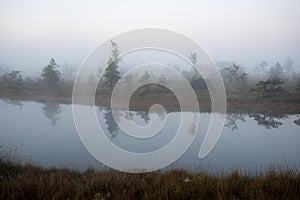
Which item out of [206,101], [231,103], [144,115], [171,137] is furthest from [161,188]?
[206,101]

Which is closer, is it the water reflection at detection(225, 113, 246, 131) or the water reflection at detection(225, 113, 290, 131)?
the water reflection at detection(225, 113, 246, 131)

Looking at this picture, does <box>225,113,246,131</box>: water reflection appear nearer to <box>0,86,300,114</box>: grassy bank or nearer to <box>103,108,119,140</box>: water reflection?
<box>0,86,300,114</box>: grassy bank

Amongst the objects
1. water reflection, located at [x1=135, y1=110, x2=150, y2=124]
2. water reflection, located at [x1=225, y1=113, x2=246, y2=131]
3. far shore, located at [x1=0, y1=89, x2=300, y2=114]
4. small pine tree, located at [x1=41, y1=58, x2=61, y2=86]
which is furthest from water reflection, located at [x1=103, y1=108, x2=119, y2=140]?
small pine tree, located at [x1=41, y1=58, x2=61, y2=86]

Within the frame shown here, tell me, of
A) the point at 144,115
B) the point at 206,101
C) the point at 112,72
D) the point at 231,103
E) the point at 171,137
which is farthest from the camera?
the point at 112,72

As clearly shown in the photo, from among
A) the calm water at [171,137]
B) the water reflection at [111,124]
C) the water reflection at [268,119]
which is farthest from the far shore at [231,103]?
the water reflection at [111,124]

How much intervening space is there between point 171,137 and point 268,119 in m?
8.83

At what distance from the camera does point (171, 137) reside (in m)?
13.6

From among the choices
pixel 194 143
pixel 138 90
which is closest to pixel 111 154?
pixel 194 143

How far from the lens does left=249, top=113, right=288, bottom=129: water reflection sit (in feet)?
57.2

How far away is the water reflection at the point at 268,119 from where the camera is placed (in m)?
17.4

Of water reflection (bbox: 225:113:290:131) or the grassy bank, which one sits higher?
the grassy bank

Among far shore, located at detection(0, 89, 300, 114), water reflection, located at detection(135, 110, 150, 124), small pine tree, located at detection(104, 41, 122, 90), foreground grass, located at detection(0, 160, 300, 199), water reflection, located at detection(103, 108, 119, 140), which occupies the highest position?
small pine tree, located at detection(104, 41, 122, 90)

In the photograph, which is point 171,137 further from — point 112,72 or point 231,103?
point 112,72

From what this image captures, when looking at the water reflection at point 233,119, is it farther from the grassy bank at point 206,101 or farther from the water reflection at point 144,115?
the water reflection at point 144,115
